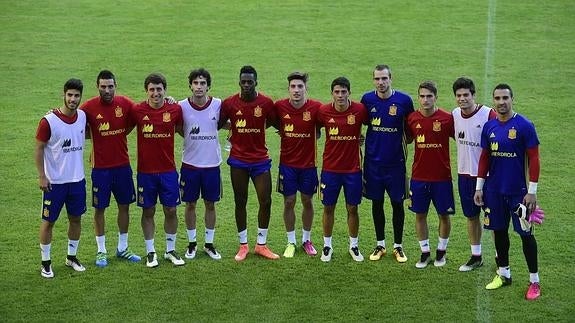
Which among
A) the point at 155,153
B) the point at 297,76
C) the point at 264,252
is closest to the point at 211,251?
the point at 264,252

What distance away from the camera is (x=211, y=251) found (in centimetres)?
1091

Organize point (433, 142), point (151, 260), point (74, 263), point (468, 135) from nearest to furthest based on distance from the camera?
point (468, 135), point (433, 142), point (74, 263), point (151, 260)

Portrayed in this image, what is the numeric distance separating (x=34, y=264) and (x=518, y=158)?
17.0 feet

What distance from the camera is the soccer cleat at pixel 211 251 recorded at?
10.9 meters

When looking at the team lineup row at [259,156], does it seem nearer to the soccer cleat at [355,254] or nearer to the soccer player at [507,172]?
the soccer cleat at [355,254]

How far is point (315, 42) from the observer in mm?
20609

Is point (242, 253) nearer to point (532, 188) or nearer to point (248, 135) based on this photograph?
point (248, 135)

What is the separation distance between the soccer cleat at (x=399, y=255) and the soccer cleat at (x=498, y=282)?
1.10 meters

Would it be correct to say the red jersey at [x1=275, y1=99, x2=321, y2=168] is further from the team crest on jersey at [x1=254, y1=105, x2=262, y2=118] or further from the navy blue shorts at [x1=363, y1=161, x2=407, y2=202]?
the navy blue shorts at [x1=363, y1=161, x2=407, y2=202]

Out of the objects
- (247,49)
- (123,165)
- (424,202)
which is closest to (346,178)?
(424,202)

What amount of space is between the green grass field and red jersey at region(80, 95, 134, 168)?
3.81 ft

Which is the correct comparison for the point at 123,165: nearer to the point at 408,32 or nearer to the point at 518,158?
the point at 518,158

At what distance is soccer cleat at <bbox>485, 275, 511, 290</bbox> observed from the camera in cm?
992

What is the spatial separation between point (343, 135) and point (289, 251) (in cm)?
147
